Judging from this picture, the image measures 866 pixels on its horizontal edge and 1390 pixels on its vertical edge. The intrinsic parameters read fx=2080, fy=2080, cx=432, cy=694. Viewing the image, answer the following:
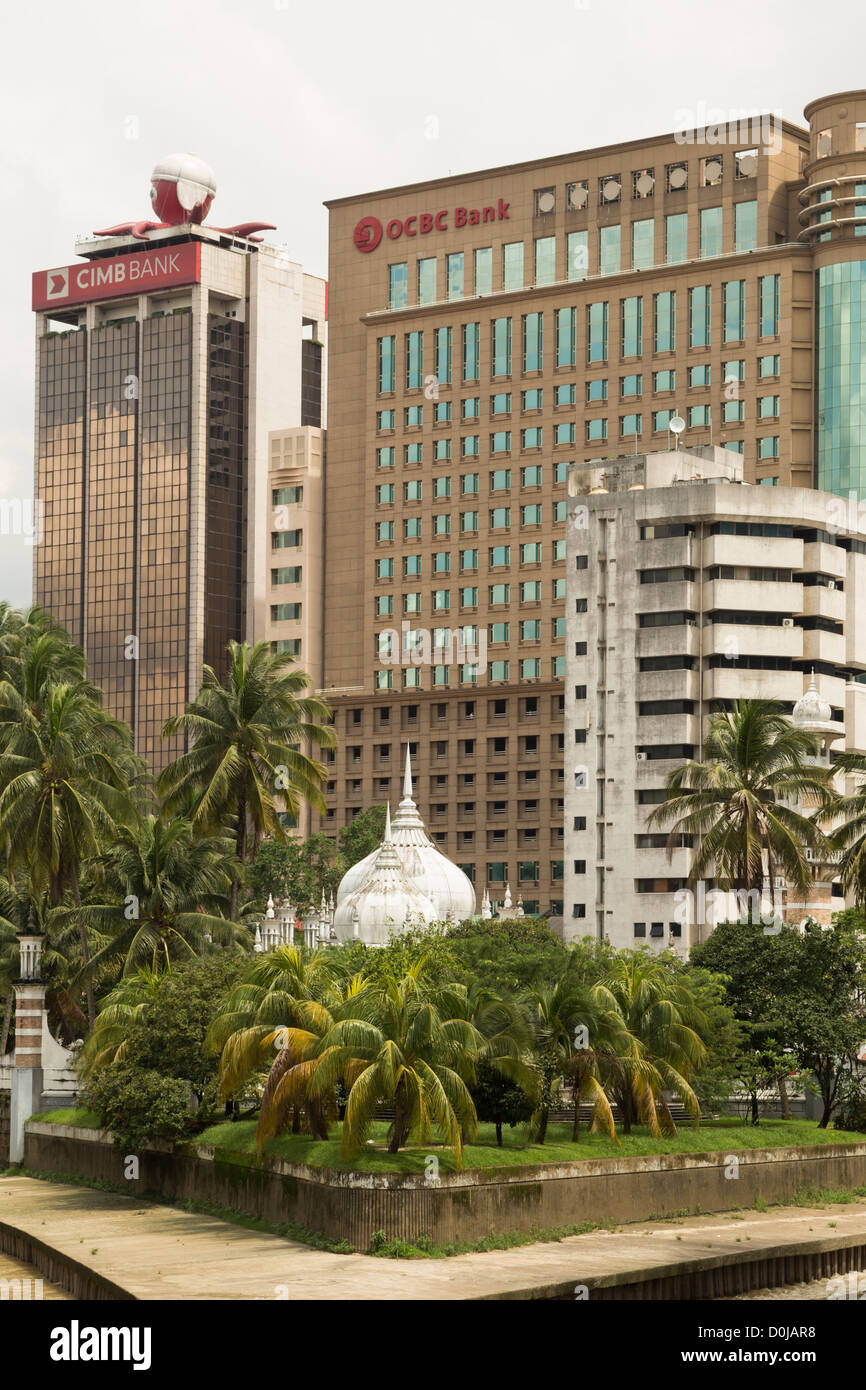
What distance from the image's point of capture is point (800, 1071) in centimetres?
5959

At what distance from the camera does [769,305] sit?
5551 inches

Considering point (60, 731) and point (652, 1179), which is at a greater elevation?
point (60, 731)

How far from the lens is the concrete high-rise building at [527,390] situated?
13962 centimetres

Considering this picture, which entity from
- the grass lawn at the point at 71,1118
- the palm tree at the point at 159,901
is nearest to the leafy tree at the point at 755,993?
the palm tree at the point at 159,901

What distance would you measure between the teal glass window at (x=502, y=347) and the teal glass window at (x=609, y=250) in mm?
8126

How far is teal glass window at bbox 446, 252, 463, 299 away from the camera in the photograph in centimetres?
15550

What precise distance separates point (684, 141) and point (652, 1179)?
10825 centimetres

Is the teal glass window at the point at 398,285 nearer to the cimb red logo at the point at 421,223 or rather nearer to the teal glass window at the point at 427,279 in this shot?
the teal glass window at the point at 427,279

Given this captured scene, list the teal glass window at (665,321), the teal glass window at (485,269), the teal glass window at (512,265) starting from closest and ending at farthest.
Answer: the teal glass window at (665,321) → the teal glass window at (512,265) → the teal glass window at (485,269)

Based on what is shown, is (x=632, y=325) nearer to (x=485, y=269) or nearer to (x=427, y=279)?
(x=485, y=269)

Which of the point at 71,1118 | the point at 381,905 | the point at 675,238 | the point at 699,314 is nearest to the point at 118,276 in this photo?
the point at 675,238
